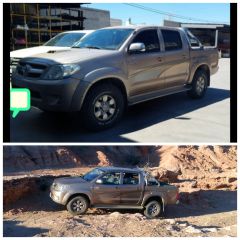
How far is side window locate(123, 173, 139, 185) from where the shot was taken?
7.75m

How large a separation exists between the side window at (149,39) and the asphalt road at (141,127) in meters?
0.96

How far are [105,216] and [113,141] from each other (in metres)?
3.25

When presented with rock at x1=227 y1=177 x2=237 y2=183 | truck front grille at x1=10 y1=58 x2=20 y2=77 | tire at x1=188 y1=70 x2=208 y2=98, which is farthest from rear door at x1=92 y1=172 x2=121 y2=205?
rock at x1=227 y1=177 x2=237 y2=183

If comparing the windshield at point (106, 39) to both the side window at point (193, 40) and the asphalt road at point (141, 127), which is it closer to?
the asphalt road at point (141, 127)

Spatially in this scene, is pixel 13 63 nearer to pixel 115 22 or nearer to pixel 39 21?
pixel 39 21

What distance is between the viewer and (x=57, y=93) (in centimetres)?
482

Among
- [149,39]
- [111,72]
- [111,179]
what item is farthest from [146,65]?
[111,179]

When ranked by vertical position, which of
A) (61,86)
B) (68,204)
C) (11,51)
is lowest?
(68,204)

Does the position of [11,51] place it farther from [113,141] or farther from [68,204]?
[68,204]

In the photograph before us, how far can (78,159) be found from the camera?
16031 millimetres

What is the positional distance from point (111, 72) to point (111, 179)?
3096 mm

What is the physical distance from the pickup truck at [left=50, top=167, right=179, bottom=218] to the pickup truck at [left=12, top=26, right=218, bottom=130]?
2.34 m

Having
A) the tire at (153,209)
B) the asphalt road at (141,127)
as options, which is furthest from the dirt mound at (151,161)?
the asphalt road at (141,127)

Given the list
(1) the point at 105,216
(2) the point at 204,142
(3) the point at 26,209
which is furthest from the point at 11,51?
(3) the point at 26,209
